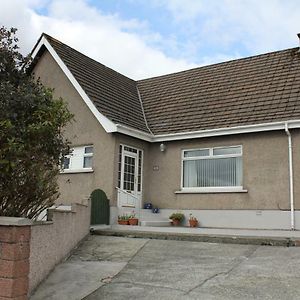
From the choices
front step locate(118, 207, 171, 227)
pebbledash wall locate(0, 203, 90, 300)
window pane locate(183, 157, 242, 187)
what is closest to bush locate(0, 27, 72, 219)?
pebbledash wall locate(0, 203, 90, 300)

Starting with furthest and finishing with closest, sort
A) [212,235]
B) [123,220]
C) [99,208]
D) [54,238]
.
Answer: [123,220], [99,208], [212,235], [54,238]

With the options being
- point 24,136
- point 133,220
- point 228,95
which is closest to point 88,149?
point 133,220

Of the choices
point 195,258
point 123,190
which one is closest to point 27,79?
point 195,258

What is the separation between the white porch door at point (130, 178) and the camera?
1511cm

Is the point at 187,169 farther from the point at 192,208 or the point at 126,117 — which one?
the point at 126,117

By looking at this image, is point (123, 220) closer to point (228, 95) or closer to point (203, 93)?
point (228, 95)

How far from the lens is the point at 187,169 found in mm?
15594

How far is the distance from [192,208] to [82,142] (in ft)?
15.5

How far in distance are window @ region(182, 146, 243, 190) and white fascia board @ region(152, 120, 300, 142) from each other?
602 millimetres

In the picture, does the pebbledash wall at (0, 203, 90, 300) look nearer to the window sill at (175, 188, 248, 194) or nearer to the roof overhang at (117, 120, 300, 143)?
the roof overhang at (117, 120, 300, 143)

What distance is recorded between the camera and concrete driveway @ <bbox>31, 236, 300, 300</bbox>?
7215 mm

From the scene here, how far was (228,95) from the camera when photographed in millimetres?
16547

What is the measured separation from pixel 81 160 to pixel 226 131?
17.9 ft

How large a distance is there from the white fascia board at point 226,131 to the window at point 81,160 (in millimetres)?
2514
